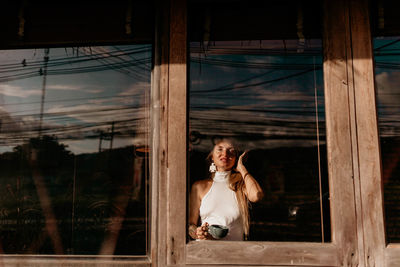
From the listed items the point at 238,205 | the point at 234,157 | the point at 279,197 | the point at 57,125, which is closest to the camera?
the point at 238,205

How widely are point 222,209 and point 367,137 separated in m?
1.15

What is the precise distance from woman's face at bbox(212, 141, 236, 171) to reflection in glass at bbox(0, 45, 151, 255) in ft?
1.94

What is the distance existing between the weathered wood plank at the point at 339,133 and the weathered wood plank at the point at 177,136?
96 cm

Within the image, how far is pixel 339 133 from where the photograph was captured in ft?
8.19

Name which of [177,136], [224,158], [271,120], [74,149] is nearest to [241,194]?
[224,158]

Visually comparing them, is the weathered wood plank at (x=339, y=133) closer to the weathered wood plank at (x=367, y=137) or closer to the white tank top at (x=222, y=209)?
the weathered wood plank at (x=367, y=137)

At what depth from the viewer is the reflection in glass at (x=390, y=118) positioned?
2711mm

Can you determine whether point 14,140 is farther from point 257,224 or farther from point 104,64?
point 257,224

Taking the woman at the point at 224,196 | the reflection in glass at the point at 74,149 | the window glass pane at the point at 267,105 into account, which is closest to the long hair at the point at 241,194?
the woman at the point at 224,196

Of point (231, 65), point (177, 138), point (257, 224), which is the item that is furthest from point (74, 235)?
point (231, 65)

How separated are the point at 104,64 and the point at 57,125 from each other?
722mm

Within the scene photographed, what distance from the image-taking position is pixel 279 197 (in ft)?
13.5

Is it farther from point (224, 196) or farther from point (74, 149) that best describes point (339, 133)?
point (74, 149)

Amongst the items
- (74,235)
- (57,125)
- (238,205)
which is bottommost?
(74,235)
